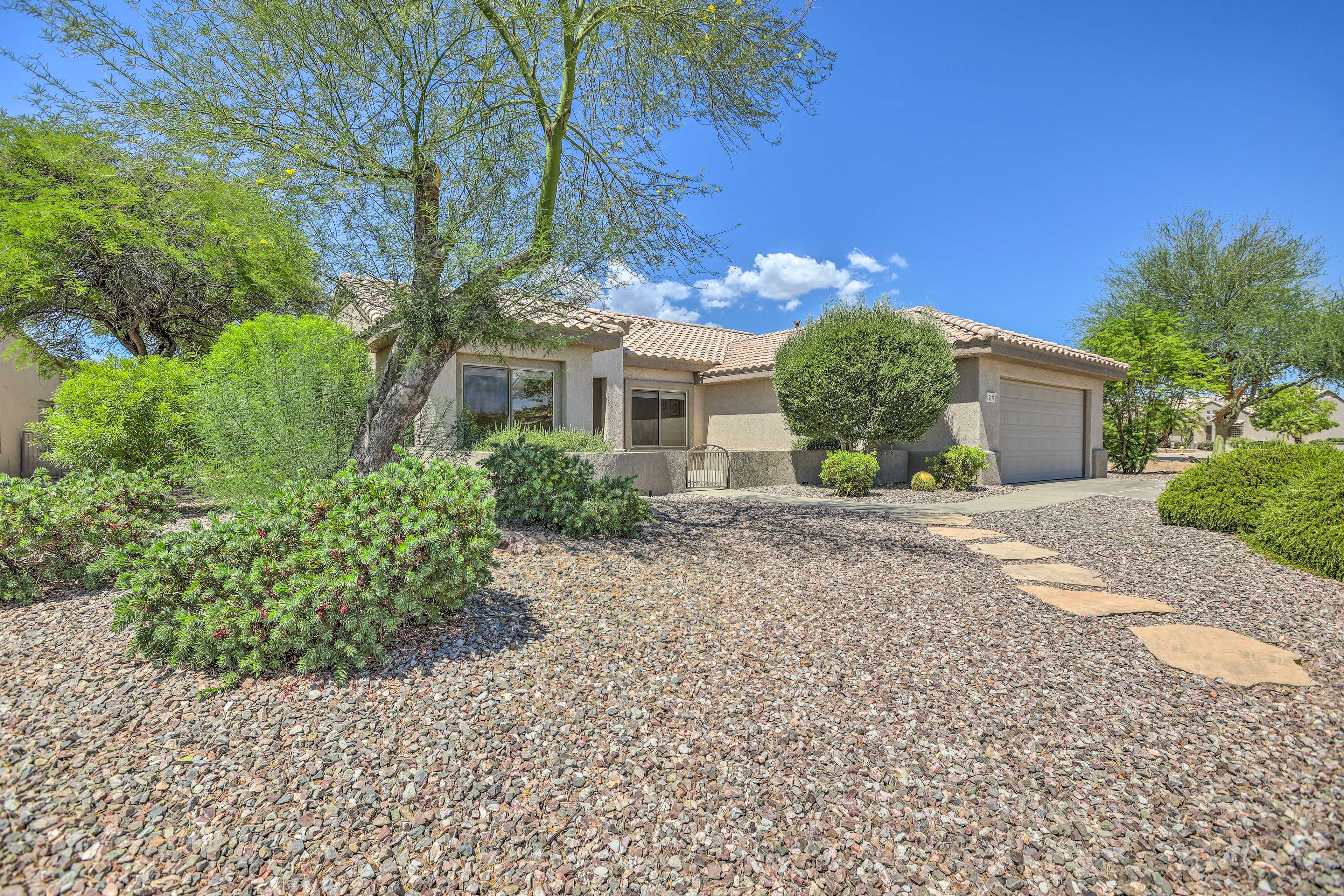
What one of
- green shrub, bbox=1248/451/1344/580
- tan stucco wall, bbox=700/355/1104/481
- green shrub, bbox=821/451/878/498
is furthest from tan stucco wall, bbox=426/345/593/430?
green shrub, bbox=1248/451/1344/580

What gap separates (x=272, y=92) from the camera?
5.64 m

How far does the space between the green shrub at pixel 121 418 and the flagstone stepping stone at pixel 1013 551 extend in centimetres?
943

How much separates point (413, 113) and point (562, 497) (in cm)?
391

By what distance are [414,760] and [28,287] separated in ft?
41.6

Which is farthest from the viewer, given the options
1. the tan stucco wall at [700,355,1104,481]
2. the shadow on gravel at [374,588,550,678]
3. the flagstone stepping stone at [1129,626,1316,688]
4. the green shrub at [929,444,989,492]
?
the tan stucco wall at [700,355,1104,481]

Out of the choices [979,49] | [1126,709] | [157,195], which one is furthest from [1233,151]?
[157,195]

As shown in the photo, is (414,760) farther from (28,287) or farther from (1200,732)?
(28,287)

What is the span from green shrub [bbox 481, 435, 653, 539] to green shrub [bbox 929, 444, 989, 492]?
873 cm

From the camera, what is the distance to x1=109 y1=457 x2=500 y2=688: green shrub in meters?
2.99

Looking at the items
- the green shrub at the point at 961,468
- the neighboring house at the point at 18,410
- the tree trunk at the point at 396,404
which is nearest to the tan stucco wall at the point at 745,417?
the green shrub at the point at 961,468

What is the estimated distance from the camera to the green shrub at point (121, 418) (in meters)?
7.61

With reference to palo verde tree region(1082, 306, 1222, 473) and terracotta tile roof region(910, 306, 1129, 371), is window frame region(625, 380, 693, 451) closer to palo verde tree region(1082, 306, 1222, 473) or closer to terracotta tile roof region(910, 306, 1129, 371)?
terracotta tile roof region(910, 306, 1129, 371)

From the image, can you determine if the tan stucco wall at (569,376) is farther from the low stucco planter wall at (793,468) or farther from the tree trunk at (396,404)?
the tree trunk at (396,404)

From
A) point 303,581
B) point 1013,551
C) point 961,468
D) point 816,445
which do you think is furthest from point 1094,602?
point 816,445
